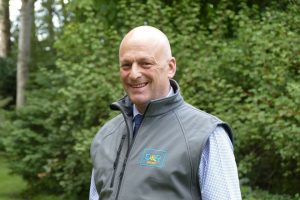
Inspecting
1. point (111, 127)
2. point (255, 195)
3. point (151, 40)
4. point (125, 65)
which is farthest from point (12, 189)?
point (151, 40)

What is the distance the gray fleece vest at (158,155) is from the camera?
7.84 feet

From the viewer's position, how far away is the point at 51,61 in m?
12.4

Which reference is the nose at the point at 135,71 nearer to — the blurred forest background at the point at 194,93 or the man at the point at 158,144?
the man at the point at 158,144

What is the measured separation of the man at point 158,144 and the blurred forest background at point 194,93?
356 centimetres

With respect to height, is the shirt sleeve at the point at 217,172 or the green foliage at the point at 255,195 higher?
the shirt sleeve at the point at 217,172

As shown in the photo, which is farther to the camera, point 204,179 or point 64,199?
point 64,199

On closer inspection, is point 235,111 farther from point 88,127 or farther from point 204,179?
point 204,179

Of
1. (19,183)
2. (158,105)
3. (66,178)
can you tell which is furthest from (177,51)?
(158,105)

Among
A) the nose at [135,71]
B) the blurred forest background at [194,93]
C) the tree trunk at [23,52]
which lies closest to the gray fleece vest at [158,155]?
Result: the nose at [135,71]

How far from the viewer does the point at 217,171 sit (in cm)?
237

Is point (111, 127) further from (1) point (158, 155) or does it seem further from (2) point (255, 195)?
(2) point (255, 195)

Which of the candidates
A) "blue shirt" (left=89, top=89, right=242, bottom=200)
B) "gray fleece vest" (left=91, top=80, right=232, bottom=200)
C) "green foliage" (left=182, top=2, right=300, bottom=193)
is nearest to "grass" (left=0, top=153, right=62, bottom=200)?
"green foliage" (left=182, top=2, right=300, bottom=193)

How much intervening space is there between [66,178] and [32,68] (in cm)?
536

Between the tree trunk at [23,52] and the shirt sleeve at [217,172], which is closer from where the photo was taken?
the shirt sleeve at [217,172]
